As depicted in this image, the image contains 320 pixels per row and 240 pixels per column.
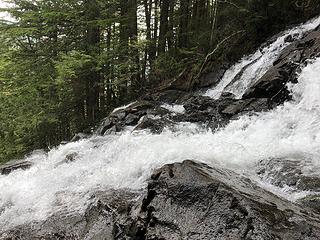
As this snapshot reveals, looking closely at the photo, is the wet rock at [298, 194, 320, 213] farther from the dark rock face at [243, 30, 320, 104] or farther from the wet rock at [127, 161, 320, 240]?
the dark rock face at [243, 30, 320, 104]

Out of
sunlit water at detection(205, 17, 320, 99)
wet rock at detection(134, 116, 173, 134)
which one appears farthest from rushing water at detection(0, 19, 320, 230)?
sunlit water at detection(205, 17, 320, 99)

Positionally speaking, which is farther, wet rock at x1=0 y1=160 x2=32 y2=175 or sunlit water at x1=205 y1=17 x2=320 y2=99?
sunlit water at x1=205 y1=17 x2=320 y2=99

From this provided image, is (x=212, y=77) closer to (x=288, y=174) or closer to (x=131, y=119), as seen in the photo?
(x=131, y=119)

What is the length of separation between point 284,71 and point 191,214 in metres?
6.15

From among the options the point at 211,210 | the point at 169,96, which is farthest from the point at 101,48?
the point at 211,210

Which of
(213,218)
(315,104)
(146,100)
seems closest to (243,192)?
(213,218)

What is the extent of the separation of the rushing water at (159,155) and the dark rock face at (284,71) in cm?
32

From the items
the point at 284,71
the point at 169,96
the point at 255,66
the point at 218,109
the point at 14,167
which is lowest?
the point at 14,167

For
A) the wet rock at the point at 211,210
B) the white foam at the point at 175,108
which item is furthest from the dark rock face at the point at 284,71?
the wet rock at the point at 211,210

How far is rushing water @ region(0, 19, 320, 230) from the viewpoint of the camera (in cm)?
631

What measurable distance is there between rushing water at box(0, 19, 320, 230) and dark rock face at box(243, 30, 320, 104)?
0.32 m

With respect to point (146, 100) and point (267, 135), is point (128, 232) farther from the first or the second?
point (146, 100)

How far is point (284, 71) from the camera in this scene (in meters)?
9.50

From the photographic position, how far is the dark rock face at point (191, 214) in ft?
12.5
